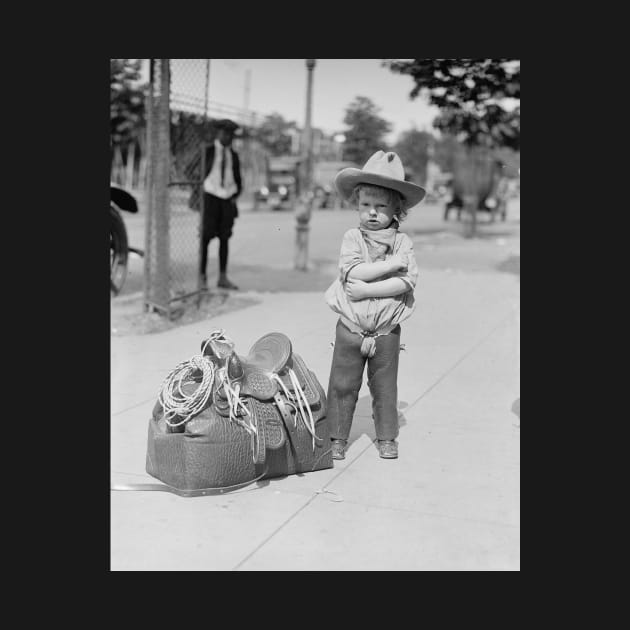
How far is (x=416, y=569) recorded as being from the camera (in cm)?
339

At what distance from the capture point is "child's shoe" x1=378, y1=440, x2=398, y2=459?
15.1 ft

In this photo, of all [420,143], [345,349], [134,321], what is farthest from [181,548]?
[420,143]

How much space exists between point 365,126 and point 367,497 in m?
9.00

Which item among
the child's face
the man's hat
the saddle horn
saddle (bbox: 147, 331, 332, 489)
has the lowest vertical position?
saddle (bbox: 147, 331, 332, 489)

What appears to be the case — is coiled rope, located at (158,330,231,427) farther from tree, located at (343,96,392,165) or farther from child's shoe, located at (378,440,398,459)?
tree, located at (343,96,392,165)

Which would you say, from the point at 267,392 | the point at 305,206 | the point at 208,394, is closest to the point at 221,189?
the point at 305,206

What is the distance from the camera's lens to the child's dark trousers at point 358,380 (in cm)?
447

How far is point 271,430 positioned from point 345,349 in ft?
2.27

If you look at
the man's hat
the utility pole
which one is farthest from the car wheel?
the utility pole

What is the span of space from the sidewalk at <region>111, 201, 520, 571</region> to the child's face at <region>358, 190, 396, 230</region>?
129 cm

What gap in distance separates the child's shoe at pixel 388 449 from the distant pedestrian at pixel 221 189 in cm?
525

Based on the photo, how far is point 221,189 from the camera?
9.84 metres

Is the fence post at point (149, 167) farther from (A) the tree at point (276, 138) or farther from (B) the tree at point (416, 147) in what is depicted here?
(A) the tree at point (276, 138)

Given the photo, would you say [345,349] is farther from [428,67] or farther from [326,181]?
[326,181]
